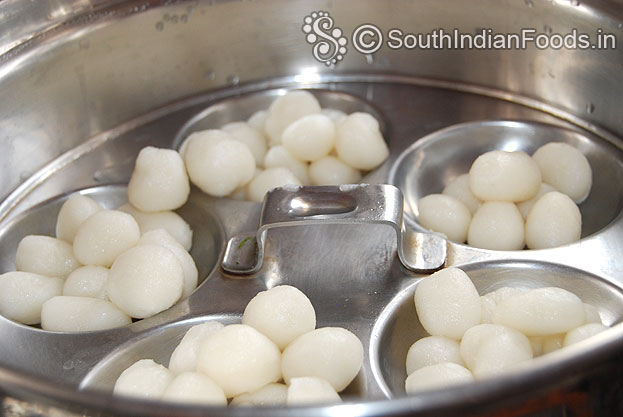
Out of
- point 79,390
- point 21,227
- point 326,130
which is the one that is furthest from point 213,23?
point 79,390

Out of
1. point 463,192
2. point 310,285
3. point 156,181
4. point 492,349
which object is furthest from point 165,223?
point 492,349

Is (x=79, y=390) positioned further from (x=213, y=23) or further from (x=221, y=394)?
(x=213, y=23)

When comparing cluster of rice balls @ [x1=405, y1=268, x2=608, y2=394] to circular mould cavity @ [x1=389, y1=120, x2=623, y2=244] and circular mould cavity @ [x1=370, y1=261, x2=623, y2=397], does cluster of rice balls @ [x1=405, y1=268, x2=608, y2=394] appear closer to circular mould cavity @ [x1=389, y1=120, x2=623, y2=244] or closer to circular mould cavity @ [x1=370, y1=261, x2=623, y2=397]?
circular mould cavity @ [x1=370, y1=261, x2=623, y2=397]

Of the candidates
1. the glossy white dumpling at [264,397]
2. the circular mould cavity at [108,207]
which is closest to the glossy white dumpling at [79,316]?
the circular mould cavity at [108,207]

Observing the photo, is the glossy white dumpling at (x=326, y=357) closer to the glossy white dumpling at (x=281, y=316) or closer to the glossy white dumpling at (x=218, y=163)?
the glossy white dumpling at (x=281, y=316)

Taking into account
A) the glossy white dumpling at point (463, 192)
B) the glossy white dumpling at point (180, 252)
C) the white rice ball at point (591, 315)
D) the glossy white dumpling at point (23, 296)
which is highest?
the glossy white dumpling at point (463, 192)
